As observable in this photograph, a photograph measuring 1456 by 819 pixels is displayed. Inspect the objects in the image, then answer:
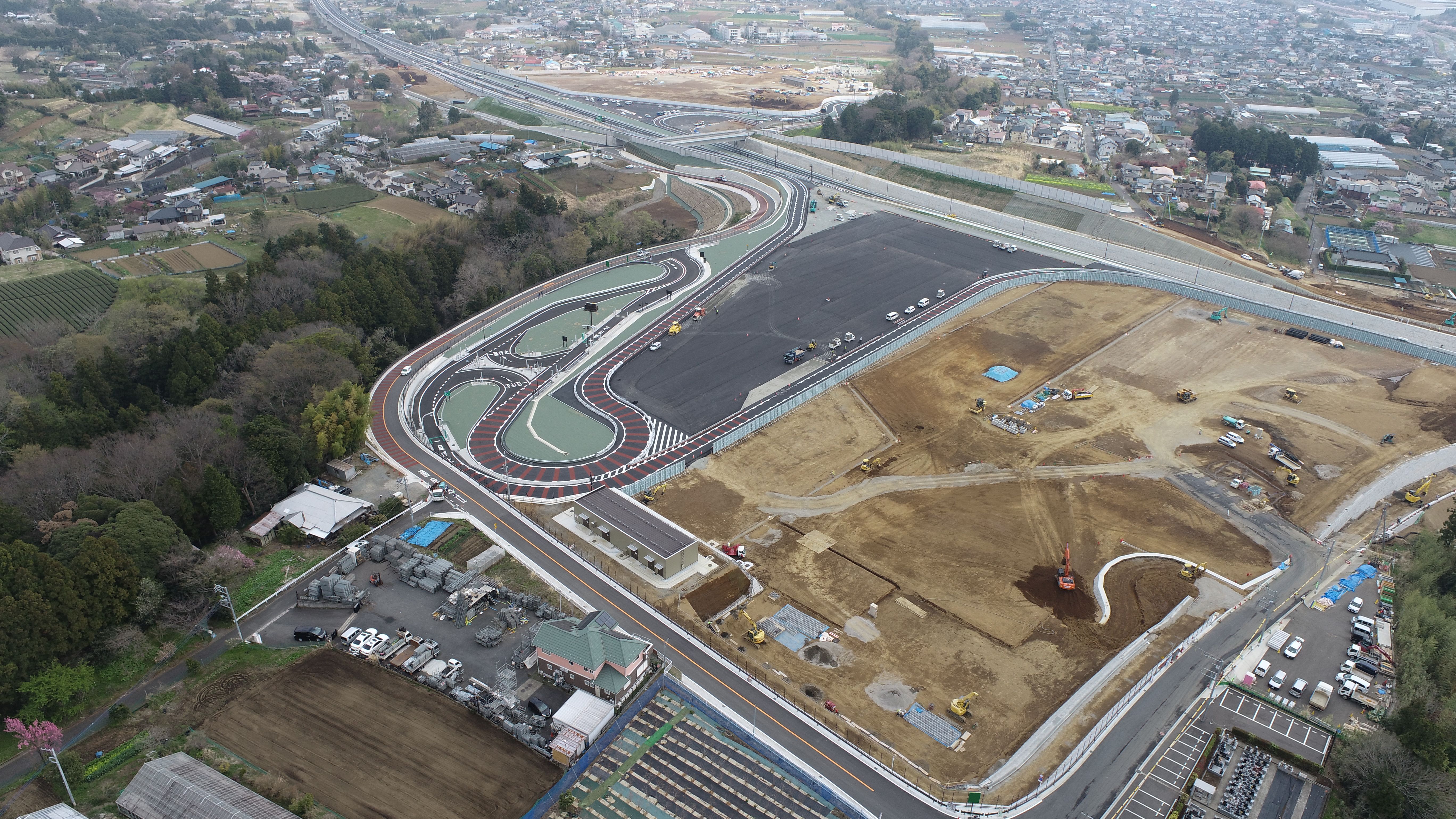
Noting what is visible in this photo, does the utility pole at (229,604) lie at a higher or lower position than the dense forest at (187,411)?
lower

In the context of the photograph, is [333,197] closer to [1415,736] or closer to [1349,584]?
[1349,584]

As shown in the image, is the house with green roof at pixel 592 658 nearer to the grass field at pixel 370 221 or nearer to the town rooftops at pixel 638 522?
the town rooftops at pixel 638 522

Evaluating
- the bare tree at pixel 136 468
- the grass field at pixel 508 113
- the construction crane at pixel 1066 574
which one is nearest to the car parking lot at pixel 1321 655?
the construction crane at pixel 1066 574

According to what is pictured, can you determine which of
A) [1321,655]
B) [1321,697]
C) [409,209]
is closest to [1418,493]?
[1321,655]

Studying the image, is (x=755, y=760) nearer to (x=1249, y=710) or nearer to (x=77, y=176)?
(x=1249, y=710)

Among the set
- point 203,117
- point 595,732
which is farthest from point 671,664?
point 203,117

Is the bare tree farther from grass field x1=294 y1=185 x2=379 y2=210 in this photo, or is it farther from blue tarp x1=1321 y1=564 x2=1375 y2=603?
grass field x1=294 y1=185 x2=379 y2=210
